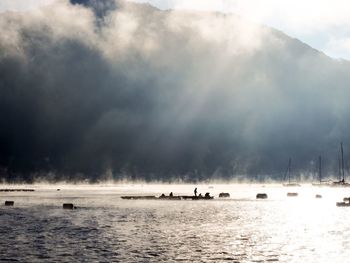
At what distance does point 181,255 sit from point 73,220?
56.4 meters

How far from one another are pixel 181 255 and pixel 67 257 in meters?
13.7

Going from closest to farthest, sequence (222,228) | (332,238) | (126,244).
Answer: (126,244) → (332,238) → (222,228)

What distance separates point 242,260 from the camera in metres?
62.8

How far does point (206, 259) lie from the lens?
207ft

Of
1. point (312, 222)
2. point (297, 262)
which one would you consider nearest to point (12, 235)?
point (297, 262)

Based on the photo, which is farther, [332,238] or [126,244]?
[332,238]

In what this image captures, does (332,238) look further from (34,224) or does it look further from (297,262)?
(34,224)

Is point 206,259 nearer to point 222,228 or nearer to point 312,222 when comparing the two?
point 222,228

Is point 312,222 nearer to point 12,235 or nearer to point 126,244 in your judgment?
point 126,244

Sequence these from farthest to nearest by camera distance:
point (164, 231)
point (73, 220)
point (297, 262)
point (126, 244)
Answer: point (73, 220) → point (164, 231) → point (126, 244) → point (297, 262)

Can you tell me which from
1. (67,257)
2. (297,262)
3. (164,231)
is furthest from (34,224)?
(297,262)

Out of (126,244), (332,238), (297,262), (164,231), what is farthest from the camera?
(164,231)

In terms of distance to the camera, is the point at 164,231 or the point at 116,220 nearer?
the point at 164,231

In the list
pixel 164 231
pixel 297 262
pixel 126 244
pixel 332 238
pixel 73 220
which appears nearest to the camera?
pixel 297 262
